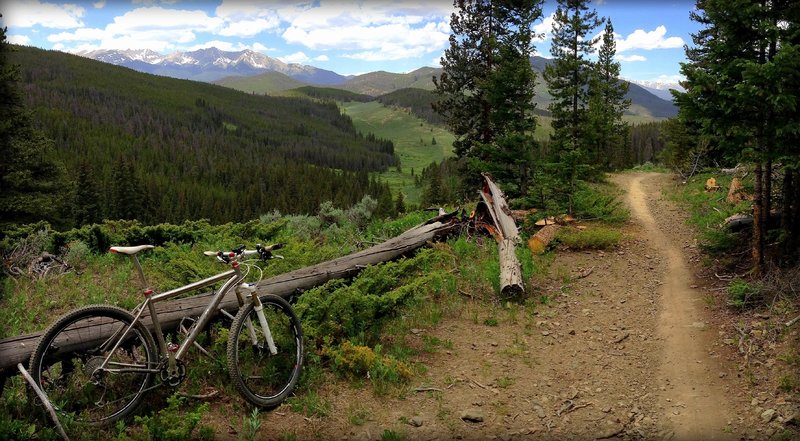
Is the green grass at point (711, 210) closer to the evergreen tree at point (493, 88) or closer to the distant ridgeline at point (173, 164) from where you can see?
the evergreen tree at point (493, 88)

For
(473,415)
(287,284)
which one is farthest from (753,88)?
(287,284)

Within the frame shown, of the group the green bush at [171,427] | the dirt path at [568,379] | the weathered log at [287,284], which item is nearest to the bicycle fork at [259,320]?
the dirt path at [568,379]

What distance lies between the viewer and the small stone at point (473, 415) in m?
5.67

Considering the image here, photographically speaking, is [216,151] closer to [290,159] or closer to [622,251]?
[290,159]

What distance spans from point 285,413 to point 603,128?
36.9 m

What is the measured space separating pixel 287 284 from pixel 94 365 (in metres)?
3.34

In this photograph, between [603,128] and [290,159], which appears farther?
[290,159]

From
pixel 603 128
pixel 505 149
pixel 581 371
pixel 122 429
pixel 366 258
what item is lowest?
pixel 581 371

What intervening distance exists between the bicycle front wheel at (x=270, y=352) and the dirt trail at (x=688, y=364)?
4791 millimetres

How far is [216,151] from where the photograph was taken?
17038cm

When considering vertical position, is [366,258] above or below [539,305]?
above

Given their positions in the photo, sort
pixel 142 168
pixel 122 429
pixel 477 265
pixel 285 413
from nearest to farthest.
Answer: pixel 122 429
pixel 285 413
pixel 477 265
pixel 142 168

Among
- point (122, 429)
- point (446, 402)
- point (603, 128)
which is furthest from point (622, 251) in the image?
point (603, 128)

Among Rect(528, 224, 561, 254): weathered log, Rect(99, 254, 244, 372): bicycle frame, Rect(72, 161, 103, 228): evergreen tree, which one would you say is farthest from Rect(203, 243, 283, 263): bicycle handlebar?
Rect(72, 161, 103, 228): evergreen tree
